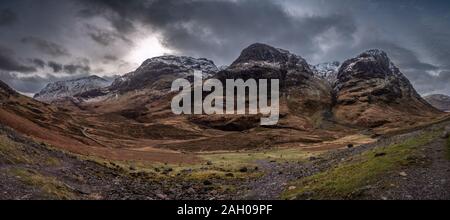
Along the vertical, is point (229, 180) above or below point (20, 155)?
below

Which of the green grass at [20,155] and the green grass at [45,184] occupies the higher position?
the green grass at [20,155]

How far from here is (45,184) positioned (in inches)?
1430

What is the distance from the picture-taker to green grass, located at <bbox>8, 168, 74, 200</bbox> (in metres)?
34.7

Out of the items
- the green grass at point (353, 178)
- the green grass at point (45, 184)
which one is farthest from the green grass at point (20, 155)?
the green grass at point (353, 178)

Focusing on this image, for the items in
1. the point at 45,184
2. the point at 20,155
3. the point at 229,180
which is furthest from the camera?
the point at 229,180

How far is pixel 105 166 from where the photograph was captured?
2596 inches

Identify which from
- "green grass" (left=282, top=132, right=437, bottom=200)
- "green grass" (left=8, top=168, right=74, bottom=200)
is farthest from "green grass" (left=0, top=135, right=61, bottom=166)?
"green grass" (left=282, top=132, right=437, bottom=200)

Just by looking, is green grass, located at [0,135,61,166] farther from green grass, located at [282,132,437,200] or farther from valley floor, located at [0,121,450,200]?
green grass, located at [282,132,437,200]

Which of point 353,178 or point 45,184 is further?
point 45,184

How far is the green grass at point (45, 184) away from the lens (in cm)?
3469

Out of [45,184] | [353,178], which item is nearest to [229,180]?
[353,178]

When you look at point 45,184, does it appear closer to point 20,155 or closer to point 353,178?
point 20,155

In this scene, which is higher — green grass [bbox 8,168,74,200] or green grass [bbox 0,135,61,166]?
green grass [bbox 0,135,61,166]

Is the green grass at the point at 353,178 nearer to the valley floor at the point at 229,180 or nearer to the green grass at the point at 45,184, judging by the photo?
the valley floor at the point at 229,180
